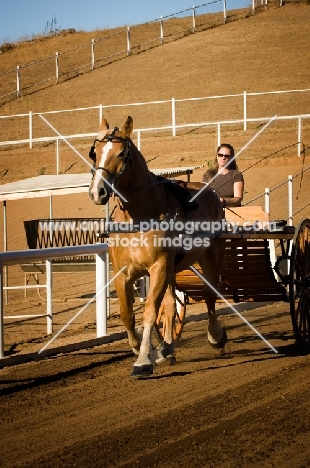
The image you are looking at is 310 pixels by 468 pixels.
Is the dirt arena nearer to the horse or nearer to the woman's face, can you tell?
the horse

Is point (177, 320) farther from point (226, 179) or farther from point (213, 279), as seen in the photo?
point (226, 179)

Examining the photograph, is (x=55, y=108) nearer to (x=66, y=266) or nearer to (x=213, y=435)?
(x=66, y=266)

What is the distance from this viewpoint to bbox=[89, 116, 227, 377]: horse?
7.38 metres

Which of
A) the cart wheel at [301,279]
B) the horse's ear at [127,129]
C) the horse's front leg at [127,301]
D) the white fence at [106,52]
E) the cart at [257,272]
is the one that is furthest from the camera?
the white fence at [106,52]

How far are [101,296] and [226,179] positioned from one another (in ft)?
6.57

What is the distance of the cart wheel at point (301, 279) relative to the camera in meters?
8.84

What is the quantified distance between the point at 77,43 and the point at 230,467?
1925 inches

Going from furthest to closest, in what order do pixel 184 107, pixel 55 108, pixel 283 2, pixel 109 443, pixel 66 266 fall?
pixel 283 2 → pixel 55 108 → pixel 184 107 → pixel 66 266 → pixel 109 443

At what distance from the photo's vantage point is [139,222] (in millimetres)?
7699

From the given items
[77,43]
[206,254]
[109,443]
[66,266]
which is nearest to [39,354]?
[206,254]

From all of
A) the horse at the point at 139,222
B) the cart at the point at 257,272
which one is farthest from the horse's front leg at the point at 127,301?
the cart at the point at 257,272

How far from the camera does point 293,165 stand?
26.1 m

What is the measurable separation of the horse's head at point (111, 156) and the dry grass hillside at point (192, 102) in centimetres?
1626

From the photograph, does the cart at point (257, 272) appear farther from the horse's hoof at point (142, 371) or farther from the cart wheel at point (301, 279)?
the horse's hoof at point (142, 371)
